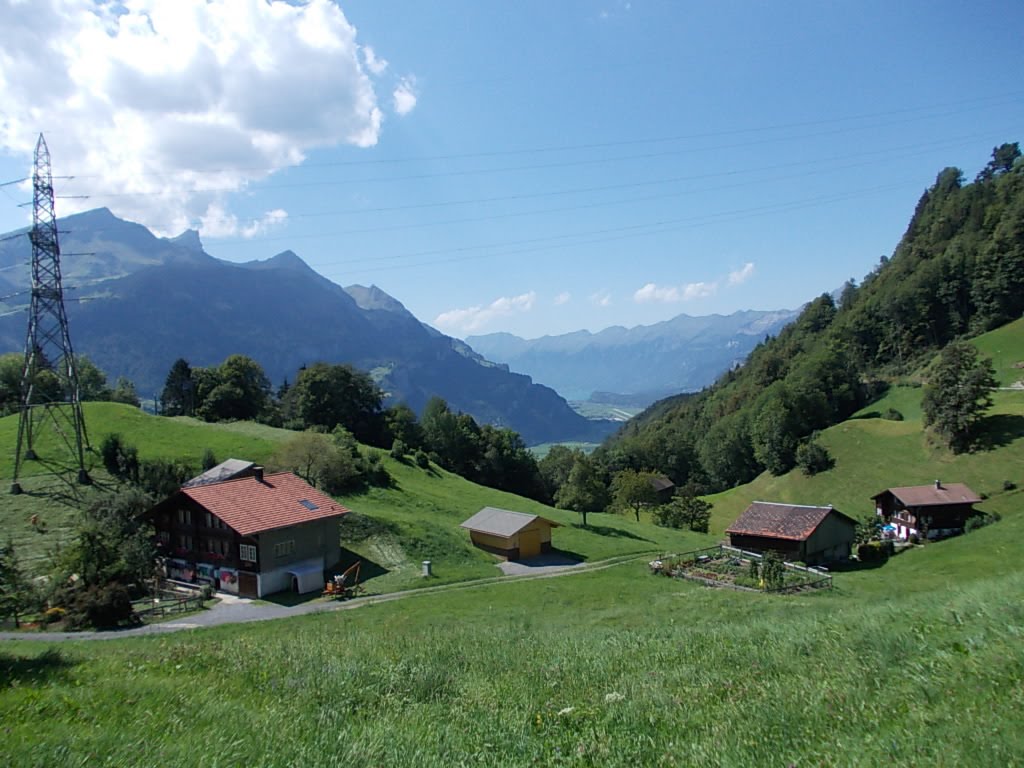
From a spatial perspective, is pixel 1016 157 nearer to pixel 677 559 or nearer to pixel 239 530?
pixel 677 559

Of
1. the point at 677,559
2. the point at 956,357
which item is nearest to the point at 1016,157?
the point at 956,357

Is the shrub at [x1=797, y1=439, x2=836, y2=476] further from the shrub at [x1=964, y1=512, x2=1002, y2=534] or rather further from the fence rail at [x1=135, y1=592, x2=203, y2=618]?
the fence rail at [x1=135, y1=592, x2=203, y2=618]

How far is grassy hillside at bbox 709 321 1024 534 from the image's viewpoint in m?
72.9

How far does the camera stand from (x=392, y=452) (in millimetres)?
81625

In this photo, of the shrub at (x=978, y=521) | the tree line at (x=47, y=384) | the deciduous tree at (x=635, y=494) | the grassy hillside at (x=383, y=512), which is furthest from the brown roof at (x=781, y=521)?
the tree line at (x=47, y=384)

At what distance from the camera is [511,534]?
2068 inches

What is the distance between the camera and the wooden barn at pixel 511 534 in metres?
53.1

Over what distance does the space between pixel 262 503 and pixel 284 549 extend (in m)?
4.33

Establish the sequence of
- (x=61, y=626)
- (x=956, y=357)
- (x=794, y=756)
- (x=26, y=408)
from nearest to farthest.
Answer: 1. (x=794, y=756)
2. (x=61, y=626)
3. (x=26, y=408)
4. (x=956, y=357)

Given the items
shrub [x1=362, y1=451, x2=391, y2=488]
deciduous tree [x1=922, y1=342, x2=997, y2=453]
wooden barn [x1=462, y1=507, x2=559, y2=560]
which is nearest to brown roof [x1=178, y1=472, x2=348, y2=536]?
wooden barn [x1=462, y1=507, x2=559, y2=560]

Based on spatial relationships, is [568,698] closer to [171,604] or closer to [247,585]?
[171,604]

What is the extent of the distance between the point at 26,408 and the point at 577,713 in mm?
55105

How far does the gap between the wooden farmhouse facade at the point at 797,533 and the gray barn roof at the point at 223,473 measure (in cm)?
4559

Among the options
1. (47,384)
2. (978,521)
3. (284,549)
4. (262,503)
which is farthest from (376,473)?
(978,521)
